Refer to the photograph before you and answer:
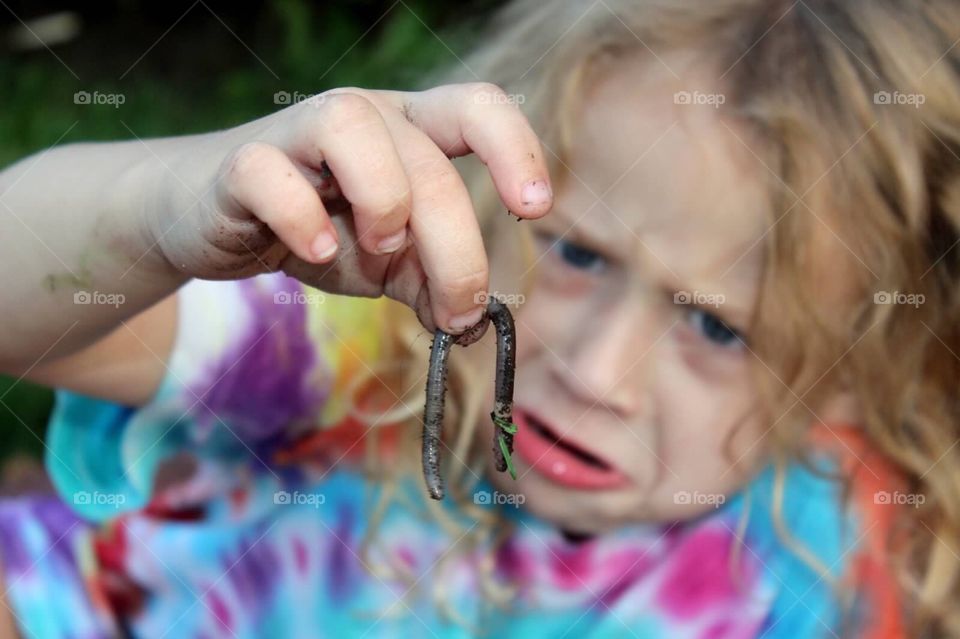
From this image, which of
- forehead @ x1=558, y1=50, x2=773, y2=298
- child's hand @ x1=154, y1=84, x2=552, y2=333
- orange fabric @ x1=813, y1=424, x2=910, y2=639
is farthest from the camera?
orange fabric @ x1=813, y1=424, x2=910, y2=639

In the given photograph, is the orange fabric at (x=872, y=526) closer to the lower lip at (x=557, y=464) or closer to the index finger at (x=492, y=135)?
the lower lip at (x=557, y=464)

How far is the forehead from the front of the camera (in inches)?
57.6

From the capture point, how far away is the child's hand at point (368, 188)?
848 mm

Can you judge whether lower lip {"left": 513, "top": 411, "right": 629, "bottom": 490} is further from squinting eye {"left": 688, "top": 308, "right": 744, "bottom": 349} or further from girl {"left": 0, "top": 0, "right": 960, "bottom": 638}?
squinting eye {"left": 688, "top": 308, "right": 744, "bottom": 349}

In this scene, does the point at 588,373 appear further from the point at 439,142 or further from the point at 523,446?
the point at 439,142

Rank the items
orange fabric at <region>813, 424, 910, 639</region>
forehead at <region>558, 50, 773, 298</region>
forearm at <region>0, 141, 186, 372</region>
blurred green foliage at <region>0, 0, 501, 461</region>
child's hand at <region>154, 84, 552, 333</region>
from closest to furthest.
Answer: child's hand at <region>154, 84, 552, 333</region>, forearm at <region>0, 141, 186, 372</region>, forehead at <region>558, 50, 773, 298</region>, orange fabric at <region>813, 424, 910, 639</region>, blurred green foliage at <region>0, 0, 501, 461</region>

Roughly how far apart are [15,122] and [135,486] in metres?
1.25

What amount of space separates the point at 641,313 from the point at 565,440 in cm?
21

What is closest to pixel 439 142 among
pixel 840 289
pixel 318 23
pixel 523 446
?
pixel 523 446

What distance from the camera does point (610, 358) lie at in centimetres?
151

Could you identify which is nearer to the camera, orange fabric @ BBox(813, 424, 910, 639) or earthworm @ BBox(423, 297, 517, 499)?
earthworm @ BBox(423, 297, 517, 499)

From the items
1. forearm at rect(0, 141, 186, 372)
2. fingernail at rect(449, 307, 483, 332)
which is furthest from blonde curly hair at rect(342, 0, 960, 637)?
fingernail at rect(449, 307, 483, 332)

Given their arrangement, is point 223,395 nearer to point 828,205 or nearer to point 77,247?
point 77,247

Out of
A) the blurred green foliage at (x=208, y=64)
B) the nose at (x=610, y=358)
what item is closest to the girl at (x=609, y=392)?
the nose at (x=610, y=358)
